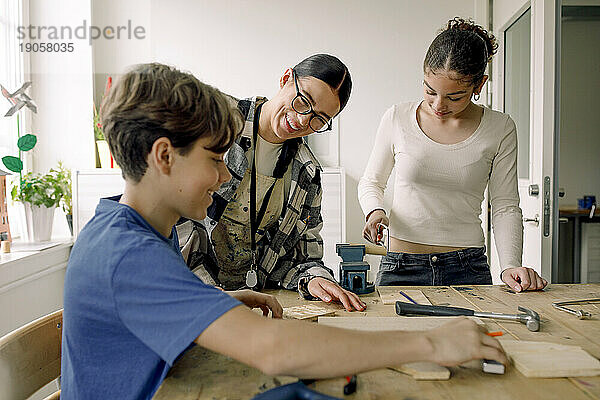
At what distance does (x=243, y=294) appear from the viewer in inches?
52.9

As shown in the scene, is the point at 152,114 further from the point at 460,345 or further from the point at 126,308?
the point at 460,345

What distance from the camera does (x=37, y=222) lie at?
10.7ft

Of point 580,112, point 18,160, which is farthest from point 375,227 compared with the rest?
point 580,112

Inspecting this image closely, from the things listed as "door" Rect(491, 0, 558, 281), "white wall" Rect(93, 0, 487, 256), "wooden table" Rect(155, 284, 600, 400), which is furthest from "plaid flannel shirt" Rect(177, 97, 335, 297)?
"white wall" Rect(93, 0, 487, 256)

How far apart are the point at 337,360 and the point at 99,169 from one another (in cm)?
325

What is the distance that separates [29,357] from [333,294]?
0.73 m

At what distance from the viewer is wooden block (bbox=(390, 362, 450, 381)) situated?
0.99 meters

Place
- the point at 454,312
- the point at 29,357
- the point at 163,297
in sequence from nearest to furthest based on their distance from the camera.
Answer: the point at 163,297
the point at 29,357
the point at 454,312

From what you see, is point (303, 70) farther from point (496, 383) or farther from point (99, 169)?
point (99, 169)

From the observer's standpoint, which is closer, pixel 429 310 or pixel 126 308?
pixel 126 308

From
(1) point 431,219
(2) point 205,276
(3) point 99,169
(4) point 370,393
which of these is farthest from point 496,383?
(3) point 99,169

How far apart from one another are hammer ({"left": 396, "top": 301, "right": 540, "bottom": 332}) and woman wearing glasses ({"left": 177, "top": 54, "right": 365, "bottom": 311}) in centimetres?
16

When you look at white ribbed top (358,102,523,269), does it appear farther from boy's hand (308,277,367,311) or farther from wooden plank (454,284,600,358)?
boy's hand (308,277,367,311)

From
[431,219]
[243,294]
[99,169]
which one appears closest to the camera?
[243,294]
